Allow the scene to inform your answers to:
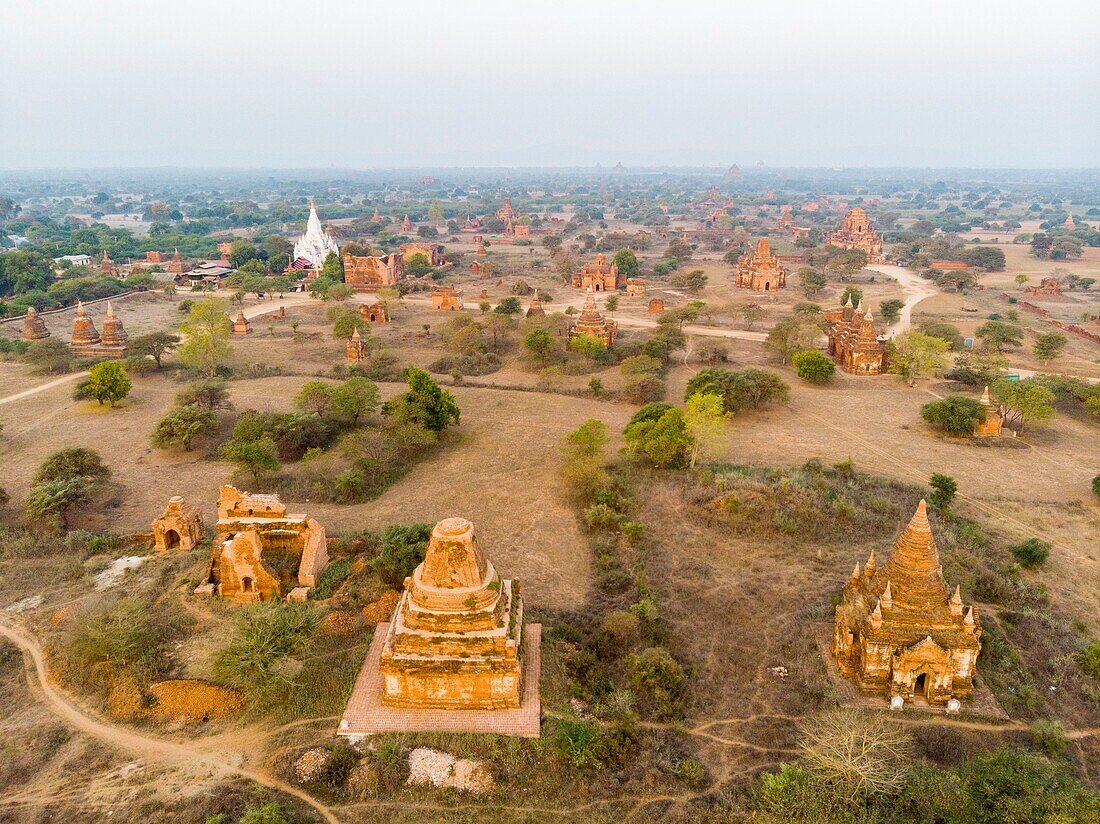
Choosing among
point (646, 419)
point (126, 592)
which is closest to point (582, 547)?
point (646, 419)

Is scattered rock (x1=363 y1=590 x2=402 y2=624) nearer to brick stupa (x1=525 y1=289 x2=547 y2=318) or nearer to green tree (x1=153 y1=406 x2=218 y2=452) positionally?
green tree (x1=153 y1=406 x2=218 y2=452)

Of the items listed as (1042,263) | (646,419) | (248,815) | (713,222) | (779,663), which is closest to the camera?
(248,815)

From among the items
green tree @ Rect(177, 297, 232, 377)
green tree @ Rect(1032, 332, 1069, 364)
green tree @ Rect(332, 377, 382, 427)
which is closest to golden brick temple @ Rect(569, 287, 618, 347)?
green tree @ Rect(332, 377, 382, 427)

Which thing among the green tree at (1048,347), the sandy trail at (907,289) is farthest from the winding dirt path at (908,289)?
the green tree at (1048,347)

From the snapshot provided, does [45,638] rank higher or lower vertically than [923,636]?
lower

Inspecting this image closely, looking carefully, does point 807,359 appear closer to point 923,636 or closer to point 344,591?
point 923,636

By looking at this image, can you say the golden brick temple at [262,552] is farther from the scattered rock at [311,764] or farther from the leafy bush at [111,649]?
the scattered rock at [311,764]

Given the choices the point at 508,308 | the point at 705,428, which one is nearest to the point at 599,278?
the point at 508,308
